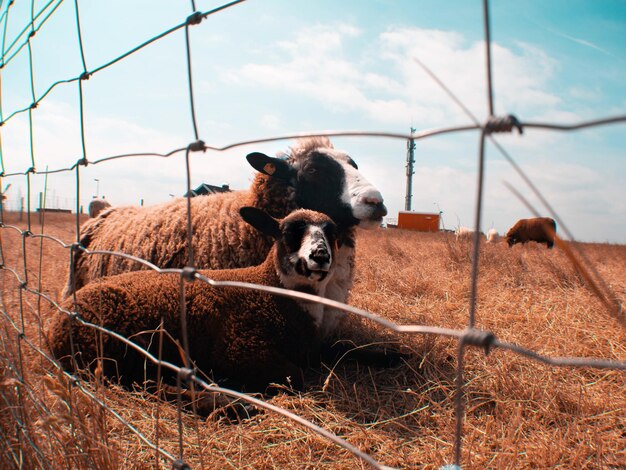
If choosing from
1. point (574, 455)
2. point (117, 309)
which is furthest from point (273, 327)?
point (574, 455)

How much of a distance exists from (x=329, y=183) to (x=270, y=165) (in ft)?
1.67

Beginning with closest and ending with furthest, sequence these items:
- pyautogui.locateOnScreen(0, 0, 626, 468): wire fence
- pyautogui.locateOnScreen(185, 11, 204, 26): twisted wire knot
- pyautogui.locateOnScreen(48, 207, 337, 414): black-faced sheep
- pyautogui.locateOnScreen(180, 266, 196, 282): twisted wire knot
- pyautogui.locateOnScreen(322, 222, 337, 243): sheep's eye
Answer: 1. pyautogui.locateOnScreen(0, 0, 626, 468): wire fence
2. pyautogui.locateOnScreen(180, 266, 196, 282): twisted wire knot
3. pyautogui.locateOnScreen(185, 11, 204, 26): twisted wire knot
4. pyautogui.locateOnScreen(48, 207, 337, 414): black-faced sheep
5. pyautogui.locateOnScreen(322, 222, 337, 243): sheep's eye

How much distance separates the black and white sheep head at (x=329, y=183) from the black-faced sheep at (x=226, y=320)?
26.6 inches

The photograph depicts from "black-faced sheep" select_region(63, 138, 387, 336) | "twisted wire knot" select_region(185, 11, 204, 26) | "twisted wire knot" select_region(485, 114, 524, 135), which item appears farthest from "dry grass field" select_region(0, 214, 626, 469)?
"twisted wire knot" select_region(185, 11, 204, 26)

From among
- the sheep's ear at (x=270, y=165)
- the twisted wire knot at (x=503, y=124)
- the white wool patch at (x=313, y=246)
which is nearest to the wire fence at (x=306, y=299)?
the twisted wire knot at (x=503, y=124)

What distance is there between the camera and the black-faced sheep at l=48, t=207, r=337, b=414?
2.33m

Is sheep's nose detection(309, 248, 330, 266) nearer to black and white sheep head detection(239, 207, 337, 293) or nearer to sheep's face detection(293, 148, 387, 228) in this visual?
black and white sheep head detection(239, 207, 337, 293)

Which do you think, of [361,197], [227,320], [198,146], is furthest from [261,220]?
[198,146]

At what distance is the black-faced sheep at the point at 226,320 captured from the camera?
2.33 meters

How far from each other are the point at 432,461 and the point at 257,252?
7.17 feet

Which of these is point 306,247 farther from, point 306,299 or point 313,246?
point 306,299

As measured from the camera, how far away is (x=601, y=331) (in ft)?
10.4

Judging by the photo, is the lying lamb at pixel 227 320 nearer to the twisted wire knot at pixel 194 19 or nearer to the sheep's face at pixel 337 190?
the sheep's face at pixel 337 190

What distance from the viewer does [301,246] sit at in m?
2.58
